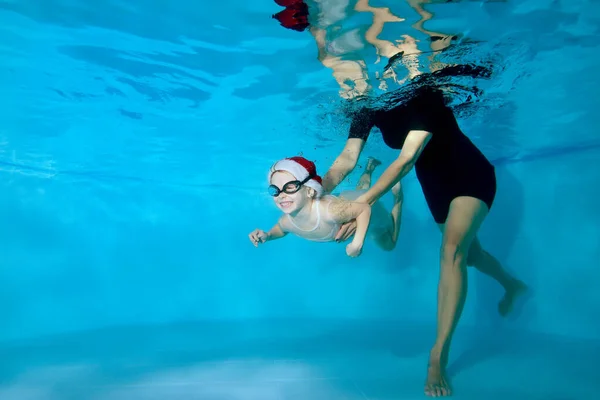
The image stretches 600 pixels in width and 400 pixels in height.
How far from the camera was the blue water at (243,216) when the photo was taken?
709cm

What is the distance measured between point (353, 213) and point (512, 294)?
240 inches

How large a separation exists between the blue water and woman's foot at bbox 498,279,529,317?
1108 millimetres

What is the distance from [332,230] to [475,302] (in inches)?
425

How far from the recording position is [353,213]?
5430 mm

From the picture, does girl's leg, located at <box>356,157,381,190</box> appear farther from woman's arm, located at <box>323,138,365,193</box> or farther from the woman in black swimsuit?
woman's arm, located at <box>323,138,365,193</box>

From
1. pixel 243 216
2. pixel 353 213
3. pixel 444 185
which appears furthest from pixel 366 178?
pixel 243 216

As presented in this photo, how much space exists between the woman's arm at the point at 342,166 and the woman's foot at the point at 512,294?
5.13 metres

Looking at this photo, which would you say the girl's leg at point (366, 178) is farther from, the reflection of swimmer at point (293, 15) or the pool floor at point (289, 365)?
the pool floor at point (289, 365)

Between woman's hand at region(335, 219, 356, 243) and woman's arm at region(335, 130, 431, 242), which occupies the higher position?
woman's arm at region(335, 130, 431, 242)

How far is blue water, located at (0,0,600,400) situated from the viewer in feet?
23.2

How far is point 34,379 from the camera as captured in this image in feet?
25.0

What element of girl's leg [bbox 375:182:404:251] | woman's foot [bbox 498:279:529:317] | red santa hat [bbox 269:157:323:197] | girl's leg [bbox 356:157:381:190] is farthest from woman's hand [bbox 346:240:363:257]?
woman's foot [bbox 498:279:529:317]

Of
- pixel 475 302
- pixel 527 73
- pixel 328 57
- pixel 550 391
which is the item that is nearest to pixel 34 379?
pixel 328 57

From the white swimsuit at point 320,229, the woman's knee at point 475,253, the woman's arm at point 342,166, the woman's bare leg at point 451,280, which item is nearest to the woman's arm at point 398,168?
the white swimsuit at point 320,229
